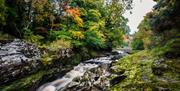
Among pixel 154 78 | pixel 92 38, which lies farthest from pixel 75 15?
pixel 154 78

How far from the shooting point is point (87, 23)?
101ft

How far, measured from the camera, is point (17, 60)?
1573 centimetres

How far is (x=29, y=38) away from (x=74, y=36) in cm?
601

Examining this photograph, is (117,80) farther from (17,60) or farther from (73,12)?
(73,12)

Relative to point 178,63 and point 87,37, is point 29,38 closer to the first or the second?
point 87,37

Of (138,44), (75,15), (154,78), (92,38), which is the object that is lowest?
(138,44)

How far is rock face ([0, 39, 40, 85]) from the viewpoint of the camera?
14609mm

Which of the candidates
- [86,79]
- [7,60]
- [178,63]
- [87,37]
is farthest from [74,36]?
[178,63]

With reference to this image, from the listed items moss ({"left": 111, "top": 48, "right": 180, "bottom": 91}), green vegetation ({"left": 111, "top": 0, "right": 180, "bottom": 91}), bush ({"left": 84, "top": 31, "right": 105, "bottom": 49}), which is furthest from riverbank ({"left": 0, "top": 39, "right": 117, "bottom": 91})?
bush ({"left": 84, "top": 31, "right": 105, "bottom": 49})

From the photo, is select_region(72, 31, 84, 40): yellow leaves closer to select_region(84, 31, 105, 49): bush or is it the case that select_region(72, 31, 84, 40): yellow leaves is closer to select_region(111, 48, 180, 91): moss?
select_region(84, 31, 105, 49): bush

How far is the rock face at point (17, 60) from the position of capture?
575 inches

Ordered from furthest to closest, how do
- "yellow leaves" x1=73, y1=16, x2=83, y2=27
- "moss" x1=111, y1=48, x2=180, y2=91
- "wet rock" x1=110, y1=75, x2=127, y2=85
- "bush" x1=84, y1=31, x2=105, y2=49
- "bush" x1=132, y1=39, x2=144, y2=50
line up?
1. "bush" x1=132, y1=39, x2=144, y2=50
2. "bush" x1=84, y1=31, x2=105, y2=49
3. "yellow leaves" x1=73, y1=16, x2=83, y2=27
4. "wet rock" x1=110, y1=75, x2=127, y2=85
5. "moss" x1=111, y1=48, x2=180, y2=91

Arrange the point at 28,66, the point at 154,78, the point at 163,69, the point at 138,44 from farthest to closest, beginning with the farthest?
1. the point at 138,44
2. the point at 28,66
3. the point at 163,69
4. the point at 154,78

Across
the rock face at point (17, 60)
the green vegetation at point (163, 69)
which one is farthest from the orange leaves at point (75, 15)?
the green vegetation at point (163, 69)
